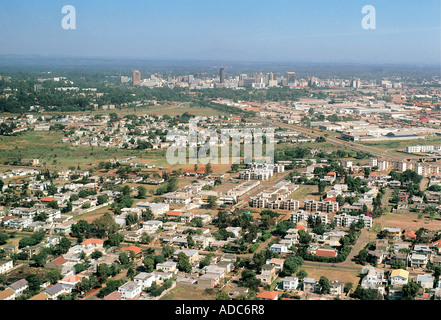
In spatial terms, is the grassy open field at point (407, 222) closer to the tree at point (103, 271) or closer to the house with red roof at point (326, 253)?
the house with red roof at point (326, 253)

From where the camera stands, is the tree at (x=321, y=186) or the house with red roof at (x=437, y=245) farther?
the tree at (x=321, y=186)

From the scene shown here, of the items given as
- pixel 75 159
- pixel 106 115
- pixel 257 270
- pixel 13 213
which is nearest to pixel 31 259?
pixel 13 213

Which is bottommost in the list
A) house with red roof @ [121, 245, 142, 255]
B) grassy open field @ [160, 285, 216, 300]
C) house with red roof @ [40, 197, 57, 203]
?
grassy open field @ [160, 285, 216, 300]

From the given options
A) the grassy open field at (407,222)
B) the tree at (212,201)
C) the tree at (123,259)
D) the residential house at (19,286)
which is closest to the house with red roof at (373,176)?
the grassy open field at (407,222)

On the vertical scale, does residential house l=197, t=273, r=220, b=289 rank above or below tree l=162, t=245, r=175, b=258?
below

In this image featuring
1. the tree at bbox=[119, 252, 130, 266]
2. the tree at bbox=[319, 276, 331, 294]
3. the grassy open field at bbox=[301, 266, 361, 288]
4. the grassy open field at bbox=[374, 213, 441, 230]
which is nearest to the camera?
the tree at bbox=[319, 276, 331, 294]

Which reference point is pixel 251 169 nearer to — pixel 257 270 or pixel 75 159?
pixel 75 159

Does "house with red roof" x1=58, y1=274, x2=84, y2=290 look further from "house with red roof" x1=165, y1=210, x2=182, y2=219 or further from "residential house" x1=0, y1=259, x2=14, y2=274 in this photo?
"house with red roof" x1=165, y1=210, x2=182, y2=219

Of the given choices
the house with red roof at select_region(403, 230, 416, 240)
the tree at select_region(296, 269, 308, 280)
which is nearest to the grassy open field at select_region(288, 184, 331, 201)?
the house with red roof at select_region(403, 230, 416, 240)

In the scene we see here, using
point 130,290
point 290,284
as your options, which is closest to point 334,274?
point 290,284

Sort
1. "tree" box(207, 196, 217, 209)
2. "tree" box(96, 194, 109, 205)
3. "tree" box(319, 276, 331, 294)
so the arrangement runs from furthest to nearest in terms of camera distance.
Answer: "tree" box(96, 194, 109, 205) < "tree" box(207, 196, 217, 209) < "tree" box(319, 276, 331, 294)

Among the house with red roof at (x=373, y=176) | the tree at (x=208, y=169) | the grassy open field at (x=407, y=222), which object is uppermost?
the tree at (x=208, y=169)
